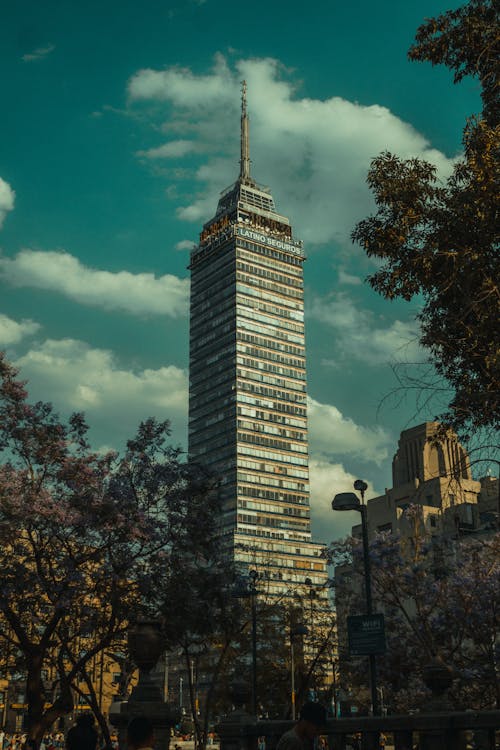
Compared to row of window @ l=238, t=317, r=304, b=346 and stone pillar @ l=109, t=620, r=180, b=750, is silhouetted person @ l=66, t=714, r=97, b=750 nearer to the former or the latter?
stone pillar @ l=109, t=620, r=180, b=750

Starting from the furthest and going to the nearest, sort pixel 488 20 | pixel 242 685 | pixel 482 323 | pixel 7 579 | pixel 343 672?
pixel 343 672
pixel 7 579
pixel 242 685
pixel 488 20
pixel 482 323

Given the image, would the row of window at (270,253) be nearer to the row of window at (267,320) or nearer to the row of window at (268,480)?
the row of window at (267,320)

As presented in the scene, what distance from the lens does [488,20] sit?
49.6 feet

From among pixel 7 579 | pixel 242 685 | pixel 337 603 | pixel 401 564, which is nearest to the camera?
pixel 242 685

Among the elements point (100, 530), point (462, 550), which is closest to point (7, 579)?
point (100, 530)

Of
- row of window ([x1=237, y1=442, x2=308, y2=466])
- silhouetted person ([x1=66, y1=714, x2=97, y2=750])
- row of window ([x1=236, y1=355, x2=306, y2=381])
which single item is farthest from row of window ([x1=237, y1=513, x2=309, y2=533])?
silhouetted person ([x1=66, y1=714, x2=97, y2=750])

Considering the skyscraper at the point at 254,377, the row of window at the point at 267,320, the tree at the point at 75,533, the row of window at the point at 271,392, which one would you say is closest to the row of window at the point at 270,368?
the skyscraper at the point at 254,377

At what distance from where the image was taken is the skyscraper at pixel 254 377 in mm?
167250

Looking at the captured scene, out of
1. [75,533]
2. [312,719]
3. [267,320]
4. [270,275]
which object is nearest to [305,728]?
[312,719]

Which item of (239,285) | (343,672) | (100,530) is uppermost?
(239,285)

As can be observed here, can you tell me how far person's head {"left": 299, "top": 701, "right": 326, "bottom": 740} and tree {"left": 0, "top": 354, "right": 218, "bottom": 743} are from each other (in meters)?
15.2

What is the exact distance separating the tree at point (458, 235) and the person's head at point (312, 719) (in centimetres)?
715

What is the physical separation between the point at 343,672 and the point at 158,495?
84.1 feet

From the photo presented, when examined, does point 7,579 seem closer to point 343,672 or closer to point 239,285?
point 343,672
